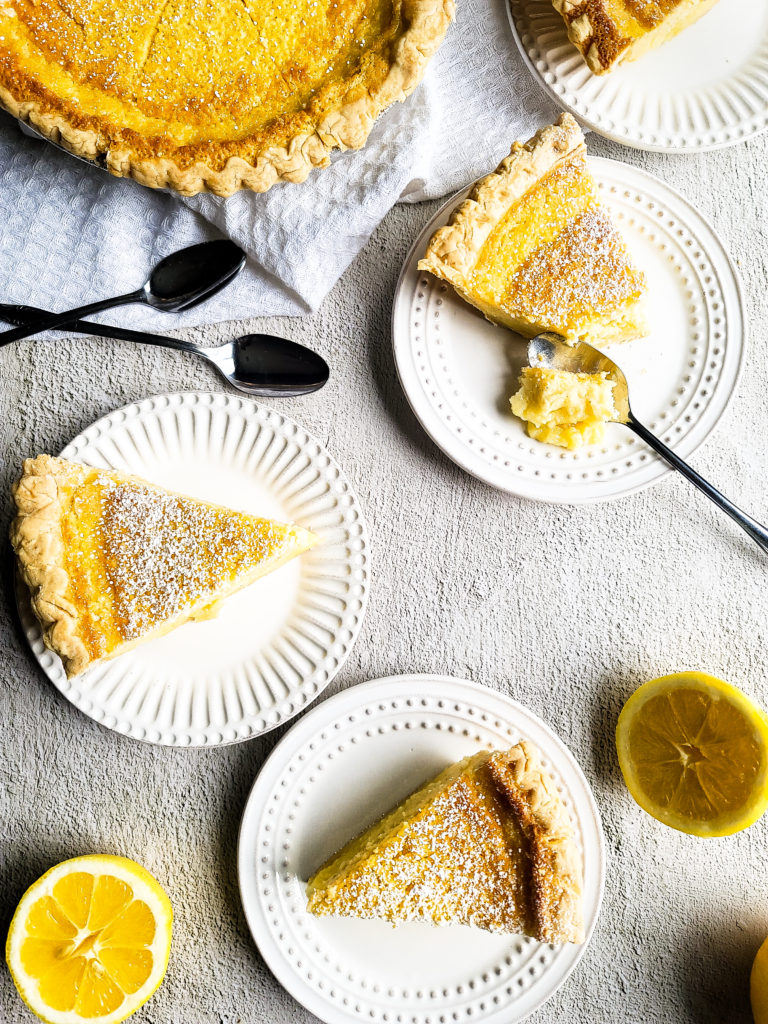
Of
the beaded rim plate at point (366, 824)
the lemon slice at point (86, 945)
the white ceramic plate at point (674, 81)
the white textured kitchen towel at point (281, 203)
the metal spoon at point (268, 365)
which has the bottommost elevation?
the lemon slice at point (86, 945)

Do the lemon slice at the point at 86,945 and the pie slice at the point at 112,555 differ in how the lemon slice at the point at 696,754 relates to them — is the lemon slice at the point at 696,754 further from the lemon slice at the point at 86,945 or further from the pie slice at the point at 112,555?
the lemon slice at the point at 86,945

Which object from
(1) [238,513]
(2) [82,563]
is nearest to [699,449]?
(1) [238,513]

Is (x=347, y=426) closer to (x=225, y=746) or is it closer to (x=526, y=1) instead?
(x=225, y=746)

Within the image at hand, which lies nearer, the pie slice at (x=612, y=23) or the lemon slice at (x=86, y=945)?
the lemon slice at (x=86, y=945)

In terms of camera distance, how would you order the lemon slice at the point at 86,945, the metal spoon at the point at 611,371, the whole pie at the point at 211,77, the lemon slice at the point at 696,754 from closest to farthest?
the whole pie at the point at 211,77
the lemon slice at the point at 86,945
the lemon slice at the point at 696,754
the metal spoon at the point at 611,371

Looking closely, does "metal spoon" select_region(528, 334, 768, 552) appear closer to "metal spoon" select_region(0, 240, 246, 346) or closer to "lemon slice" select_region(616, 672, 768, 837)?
"lemon slice" select_region(616, 672, 768, 837)

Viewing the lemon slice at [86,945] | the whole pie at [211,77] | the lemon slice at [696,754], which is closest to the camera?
the whole pie at [211,77]

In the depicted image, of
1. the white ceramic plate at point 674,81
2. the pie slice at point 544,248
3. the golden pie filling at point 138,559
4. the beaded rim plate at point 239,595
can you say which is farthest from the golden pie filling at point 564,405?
the golden pie filling at point 138,559

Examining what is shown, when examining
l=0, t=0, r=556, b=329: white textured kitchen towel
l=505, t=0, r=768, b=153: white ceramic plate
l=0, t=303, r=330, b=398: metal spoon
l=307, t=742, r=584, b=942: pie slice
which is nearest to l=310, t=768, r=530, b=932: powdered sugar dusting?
l=307, t=742, r=584, b=942: pie slice
